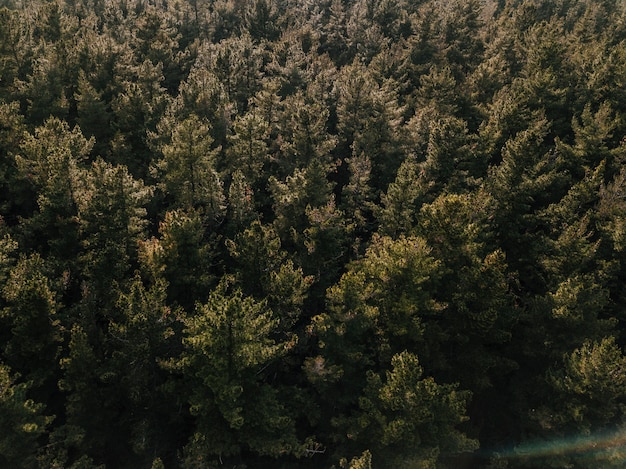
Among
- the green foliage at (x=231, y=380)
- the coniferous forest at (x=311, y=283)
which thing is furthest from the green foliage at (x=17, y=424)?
the green foliage at (x=231, y=380)

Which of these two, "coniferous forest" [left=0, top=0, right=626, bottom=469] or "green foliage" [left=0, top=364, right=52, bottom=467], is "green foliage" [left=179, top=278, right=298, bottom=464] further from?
"green foliage" [left=0, top=364, right=52, bottom=467]

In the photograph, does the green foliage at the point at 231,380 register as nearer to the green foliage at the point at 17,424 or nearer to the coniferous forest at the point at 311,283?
the coniferous forest at the point at 311,283

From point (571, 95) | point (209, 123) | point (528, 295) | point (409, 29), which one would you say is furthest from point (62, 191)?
point (409, 29)

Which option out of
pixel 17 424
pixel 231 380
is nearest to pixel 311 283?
pixel 231 380

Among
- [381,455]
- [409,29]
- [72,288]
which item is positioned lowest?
[381,455]

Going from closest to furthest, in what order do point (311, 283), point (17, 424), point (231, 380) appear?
1. point (17, 424)
2. point (231, 380)
3. point (311, 283)

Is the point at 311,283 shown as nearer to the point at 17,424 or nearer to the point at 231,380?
the point at 231,380

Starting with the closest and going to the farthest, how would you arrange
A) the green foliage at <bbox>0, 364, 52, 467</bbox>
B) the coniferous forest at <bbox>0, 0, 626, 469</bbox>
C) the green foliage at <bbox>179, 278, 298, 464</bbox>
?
the green foliage at <bbox>0, 364, 52, 467</bbox>
the green foliage at <bbox>179, 278, 298, 464</bbox>
the coniferous forest at <bbox>0, 0, 626, 469</bbox>

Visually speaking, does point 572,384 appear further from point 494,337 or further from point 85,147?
point 85,147

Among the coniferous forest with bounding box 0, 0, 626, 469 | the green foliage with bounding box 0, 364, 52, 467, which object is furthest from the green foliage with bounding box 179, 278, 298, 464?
the green foliage with bounding box 0, 364, 52, 467
